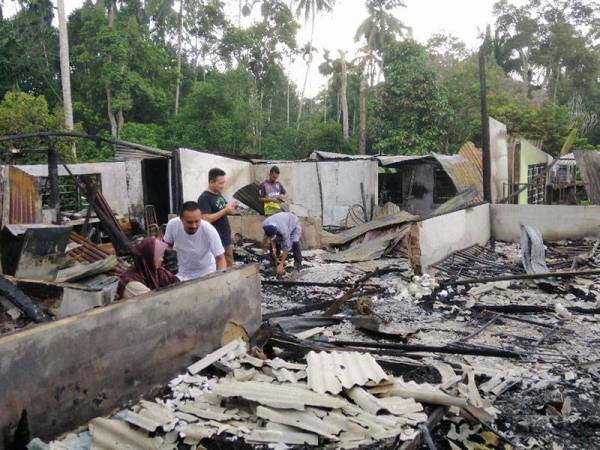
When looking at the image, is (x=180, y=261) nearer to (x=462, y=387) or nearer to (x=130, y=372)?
(x=130, y=372)

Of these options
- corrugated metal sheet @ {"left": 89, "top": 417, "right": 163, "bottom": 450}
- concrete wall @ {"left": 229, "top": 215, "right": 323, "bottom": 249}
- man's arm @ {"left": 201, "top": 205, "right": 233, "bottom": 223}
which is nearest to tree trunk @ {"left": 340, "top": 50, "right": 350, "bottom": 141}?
concrete wall @ {"left": 229, "top": 215, "right": 323, "bottom": 249}

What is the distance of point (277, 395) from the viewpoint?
11.0 ft

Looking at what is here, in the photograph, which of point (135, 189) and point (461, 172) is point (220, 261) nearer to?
point (135, 189)

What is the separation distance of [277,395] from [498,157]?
14.5 meters

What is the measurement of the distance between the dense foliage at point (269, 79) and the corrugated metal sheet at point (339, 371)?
15751 millimetres


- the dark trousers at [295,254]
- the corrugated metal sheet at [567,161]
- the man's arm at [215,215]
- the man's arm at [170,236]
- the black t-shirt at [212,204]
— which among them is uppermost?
the corrugated metal sheet at [567,161]

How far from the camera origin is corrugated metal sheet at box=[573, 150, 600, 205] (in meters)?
14.7

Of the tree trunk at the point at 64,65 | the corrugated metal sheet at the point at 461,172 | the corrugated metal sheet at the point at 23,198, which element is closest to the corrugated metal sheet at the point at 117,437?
the corrugated metal sheet at the point at 23,198

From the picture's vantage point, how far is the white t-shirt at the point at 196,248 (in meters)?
5.22

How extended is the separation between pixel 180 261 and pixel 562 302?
5.28 m

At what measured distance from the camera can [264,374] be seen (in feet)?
12.9

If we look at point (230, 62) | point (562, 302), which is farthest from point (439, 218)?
point (230, 62)

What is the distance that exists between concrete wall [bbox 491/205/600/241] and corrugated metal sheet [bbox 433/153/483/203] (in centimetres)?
250

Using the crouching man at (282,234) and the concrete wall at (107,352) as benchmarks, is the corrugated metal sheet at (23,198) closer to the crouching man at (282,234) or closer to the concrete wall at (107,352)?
the crouching man at (282,234)
